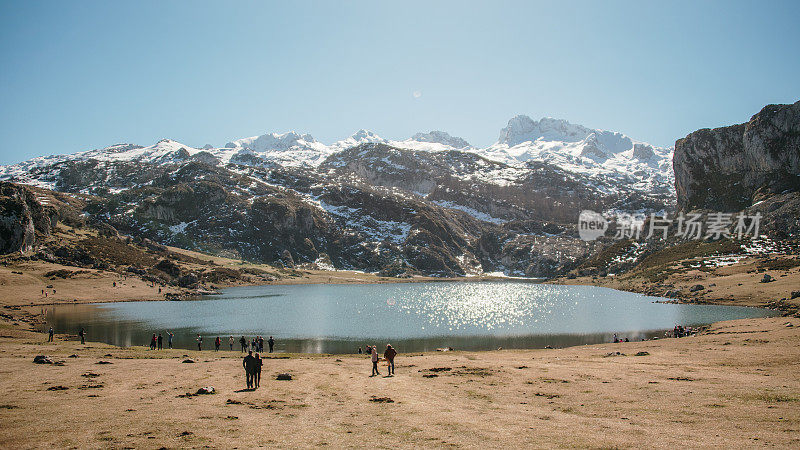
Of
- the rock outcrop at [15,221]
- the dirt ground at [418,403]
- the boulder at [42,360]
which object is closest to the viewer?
the dirt ground at [418,403]

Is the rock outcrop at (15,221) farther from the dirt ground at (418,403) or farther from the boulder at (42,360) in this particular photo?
the boulder at (42,360)

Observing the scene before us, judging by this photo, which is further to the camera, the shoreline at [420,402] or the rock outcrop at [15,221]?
the rock outcrop at [15,221]

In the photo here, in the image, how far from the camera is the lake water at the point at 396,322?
76.8 metres

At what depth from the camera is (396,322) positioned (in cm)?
10194

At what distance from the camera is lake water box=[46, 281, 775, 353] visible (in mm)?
76812

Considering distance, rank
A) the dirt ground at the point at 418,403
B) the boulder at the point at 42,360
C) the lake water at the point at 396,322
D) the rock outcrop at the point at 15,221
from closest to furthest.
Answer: the dirt ground at the point at 418,403
the boulder at the point at 42,360
the lake water at the point at 396,322
the rock outcrop at the point at 15,221

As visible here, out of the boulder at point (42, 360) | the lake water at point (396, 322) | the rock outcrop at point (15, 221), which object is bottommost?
the lake water at point (396, 322)

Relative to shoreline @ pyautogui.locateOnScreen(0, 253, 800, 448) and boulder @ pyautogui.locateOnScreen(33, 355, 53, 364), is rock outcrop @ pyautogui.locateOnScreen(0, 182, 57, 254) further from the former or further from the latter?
boulder @ pyautogui.locateOnScreen(33, 355, 53, 364)

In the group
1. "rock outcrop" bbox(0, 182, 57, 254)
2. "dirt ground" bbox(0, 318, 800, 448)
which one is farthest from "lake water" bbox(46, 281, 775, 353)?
"rock outcrop" bbox(0, 182, 57, 254)

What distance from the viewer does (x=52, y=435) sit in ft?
59.7

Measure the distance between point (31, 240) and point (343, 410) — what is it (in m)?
210

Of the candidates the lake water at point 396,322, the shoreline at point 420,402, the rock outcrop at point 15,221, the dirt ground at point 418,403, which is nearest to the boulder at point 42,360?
the shoreline at point 420,402

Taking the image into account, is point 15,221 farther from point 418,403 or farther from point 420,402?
point 418,403

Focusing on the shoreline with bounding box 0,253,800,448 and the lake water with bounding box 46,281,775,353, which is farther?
the lake water with bounding box 46,281,775,353
